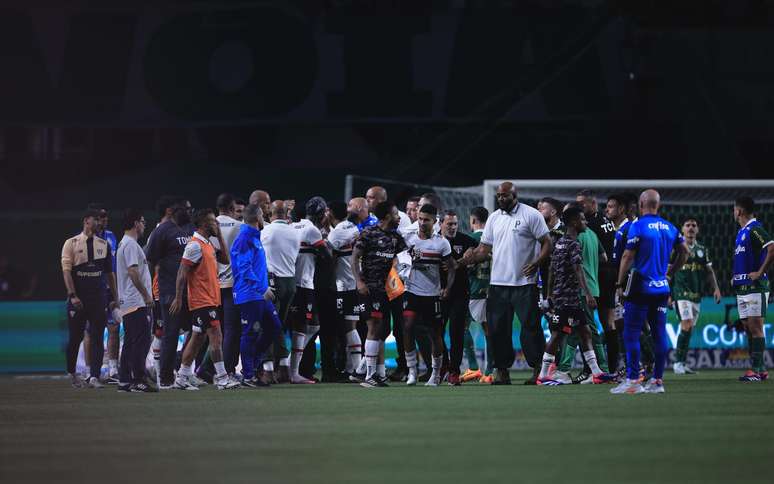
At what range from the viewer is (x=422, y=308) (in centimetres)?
1605

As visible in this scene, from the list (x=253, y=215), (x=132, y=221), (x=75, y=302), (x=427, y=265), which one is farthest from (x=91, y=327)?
(x=427, y=265)

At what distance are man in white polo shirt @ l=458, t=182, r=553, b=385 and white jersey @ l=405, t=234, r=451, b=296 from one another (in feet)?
1.82

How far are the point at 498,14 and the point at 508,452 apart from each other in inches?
966

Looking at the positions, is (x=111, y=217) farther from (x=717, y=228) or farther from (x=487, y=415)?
(x=487, y=415)

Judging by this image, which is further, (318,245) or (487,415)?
(318,245)

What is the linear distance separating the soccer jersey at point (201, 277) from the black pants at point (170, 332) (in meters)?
0.29

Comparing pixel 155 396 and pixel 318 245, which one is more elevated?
pixel 318 245

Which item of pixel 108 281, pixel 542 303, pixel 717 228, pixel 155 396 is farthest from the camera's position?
pixel 717 228

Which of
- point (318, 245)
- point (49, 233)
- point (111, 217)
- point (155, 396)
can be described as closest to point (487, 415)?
point (155, 396)

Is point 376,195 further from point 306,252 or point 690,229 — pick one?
point 690,229

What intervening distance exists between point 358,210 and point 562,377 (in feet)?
11.2

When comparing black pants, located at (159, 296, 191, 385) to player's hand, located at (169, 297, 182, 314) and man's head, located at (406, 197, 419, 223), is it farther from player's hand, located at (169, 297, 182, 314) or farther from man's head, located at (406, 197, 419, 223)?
man's head, located at (406, 197, 419, 223)

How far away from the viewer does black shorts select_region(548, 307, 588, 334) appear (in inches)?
634

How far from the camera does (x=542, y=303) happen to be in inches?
648
